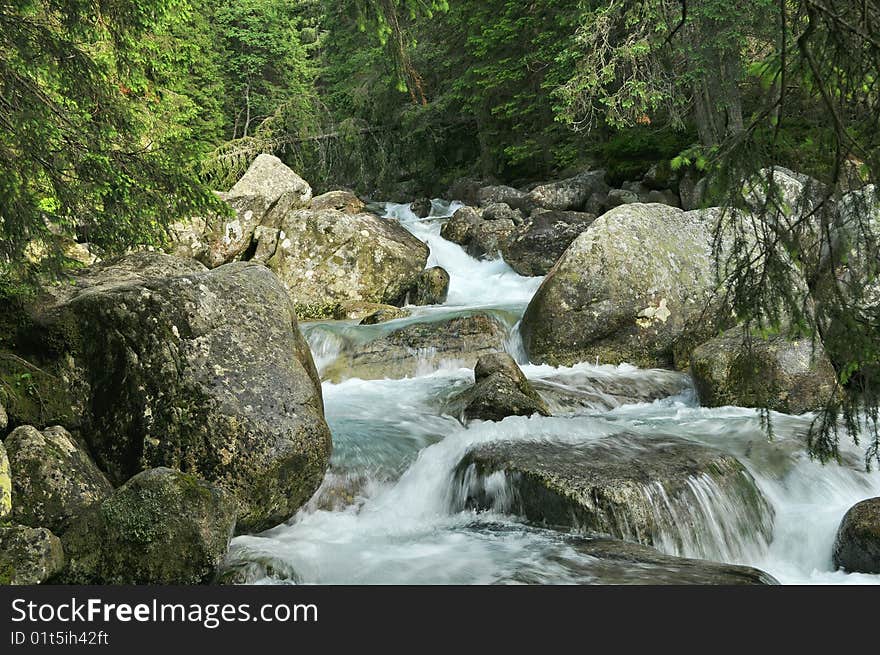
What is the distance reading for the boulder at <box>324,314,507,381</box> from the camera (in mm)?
10508

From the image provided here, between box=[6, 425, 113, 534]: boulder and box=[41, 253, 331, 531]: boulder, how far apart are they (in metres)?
0.46

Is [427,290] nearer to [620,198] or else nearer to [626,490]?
[620,198]

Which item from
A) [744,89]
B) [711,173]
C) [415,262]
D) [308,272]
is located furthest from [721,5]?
[711,173]

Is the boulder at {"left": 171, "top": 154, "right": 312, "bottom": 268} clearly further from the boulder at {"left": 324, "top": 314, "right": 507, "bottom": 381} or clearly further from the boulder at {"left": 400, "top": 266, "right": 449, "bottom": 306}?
the boulder at {"left": 324, "top": 314, "right": 507, "bottom": 381}

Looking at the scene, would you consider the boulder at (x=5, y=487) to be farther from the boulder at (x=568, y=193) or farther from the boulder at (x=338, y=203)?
the boulder at (x=568, y=193)

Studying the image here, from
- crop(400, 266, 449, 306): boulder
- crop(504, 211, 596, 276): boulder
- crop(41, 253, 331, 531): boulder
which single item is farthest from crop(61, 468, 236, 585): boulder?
crop(504, 211, 596, 276): boulder

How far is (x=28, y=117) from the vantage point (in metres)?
4.77

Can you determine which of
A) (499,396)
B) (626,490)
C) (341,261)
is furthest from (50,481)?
(341,261)

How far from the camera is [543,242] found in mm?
15312

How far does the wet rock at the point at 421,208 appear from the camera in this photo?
2239cm

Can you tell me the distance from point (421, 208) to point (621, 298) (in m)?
13.4

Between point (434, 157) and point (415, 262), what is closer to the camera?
point (415, 262)

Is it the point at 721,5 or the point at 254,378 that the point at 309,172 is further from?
the point at 254,378

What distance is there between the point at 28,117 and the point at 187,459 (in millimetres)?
2657
